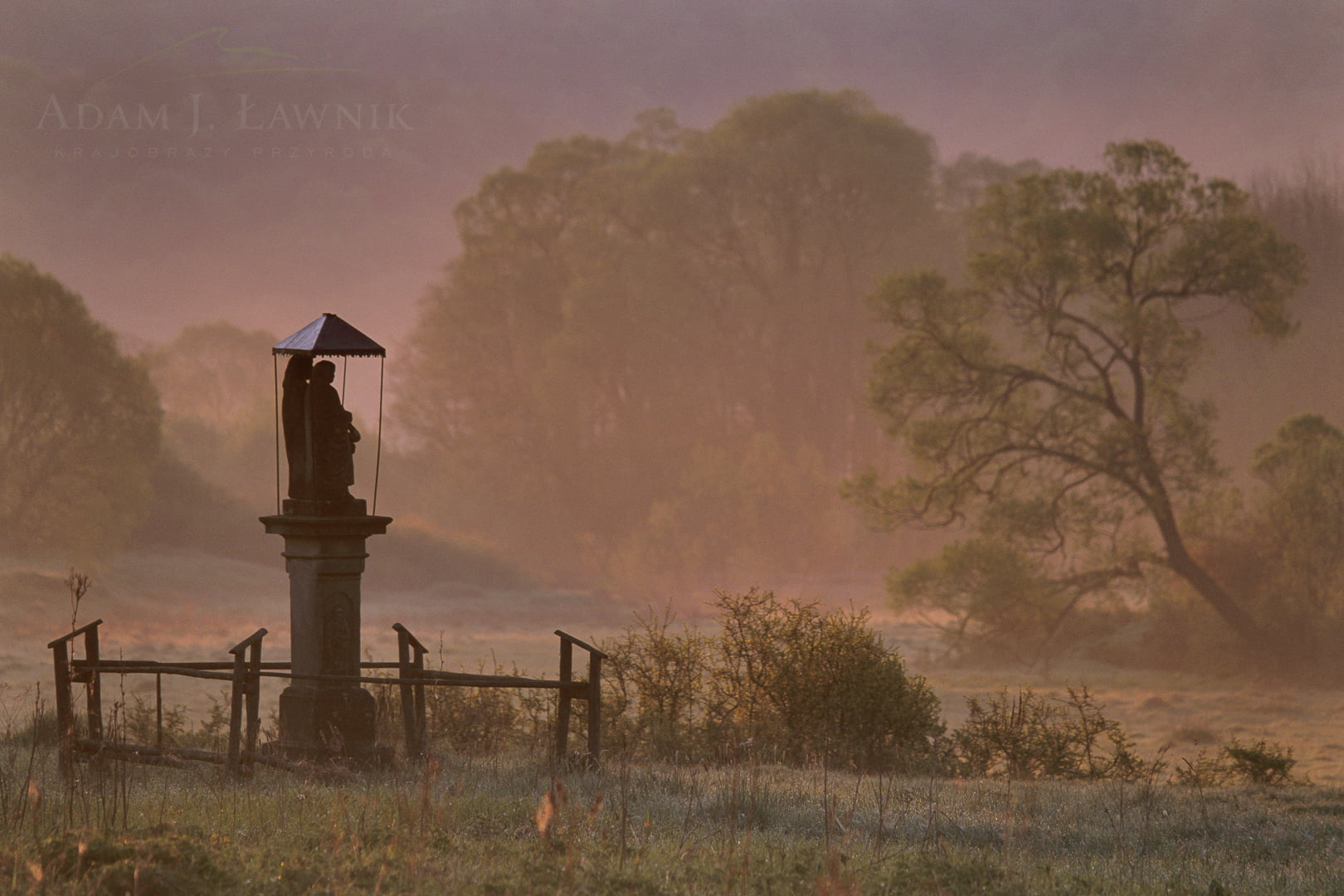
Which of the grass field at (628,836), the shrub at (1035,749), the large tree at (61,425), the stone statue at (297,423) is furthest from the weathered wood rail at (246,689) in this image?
the large tree at (61,425)

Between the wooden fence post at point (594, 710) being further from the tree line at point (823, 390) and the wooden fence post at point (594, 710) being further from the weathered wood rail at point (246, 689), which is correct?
the tree line at point (823, 390)

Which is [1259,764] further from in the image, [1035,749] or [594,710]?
[594,710]

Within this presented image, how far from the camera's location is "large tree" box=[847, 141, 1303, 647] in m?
23.4

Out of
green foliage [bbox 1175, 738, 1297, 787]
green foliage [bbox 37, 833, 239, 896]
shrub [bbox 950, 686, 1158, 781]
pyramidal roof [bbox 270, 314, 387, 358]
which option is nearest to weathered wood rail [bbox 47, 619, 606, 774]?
pyramidal roof [bbox 270, 314, 387, 358]

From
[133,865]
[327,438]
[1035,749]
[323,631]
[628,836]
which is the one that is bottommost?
[1035,749]

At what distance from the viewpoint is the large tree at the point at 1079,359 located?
23391mm

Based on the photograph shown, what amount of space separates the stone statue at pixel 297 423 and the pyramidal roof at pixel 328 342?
12 centimetres

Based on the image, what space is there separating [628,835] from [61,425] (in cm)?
2742

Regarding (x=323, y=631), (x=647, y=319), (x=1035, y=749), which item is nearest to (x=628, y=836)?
(x=323, y=631)

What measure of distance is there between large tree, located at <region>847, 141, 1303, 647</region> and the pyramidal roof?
14712mm

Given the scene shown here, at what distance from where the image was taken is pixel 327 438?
9.91 meters

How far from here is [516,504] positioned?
45594 millimetres

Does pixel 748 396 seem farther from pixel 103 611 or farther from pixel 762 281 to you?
pixel 103 611

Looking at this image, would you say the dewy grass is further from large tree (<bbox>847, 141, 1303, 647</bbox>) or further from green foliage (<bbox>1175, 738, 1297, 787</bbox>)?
large tree (<bbox>847, 141, 1303, 647</bbox>)
